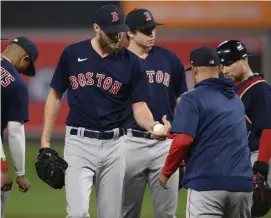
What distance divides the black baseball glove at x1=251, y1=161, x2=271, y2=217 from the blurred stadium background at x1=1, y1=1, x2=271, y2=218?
1045 cm

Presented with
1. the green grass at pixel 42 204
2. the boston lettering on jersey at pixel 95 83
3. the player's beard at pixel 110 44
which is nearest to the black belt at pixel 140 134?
the boston lettering on jersey at pixel 95 83

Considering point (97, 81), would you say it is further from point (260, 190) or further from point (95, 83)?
point (260, 190)

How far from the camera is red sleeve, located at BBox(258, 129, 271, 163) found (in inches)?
254

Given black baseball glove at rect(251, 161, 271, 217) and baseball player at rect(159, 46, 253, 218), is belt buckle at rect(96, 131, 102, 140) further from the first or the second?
black baseball glove at rect(251, 161, 271, 217)

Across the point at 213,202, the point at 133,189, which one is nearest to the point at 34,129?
the point at 133,189

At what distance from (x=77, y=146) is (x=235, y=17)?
1162 centimetres

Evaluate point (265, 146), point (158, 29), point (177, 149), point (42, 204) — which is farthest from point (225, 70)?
point (158, 29)

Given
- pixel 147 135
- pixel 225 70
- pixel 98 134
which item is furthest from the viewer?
pixel 147 135

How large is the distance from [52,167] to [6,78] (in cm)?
87

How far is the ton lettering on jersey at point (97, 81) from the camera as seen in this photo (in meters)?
6.11

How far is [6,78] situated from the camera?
636cm

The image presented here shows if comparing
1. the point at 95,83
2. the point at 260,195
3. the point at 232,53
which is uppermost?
the point at 232,53

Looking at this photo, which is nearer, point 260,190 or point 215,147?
point 215,147

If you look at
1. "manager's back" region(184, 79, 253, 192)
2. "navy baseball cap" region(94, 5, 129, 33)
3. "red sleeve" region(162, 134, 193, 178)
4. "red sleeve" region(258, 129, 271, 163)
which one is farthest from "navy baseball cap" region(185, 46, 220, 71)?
"red sleeve" region(258, 129, 271, 163)
